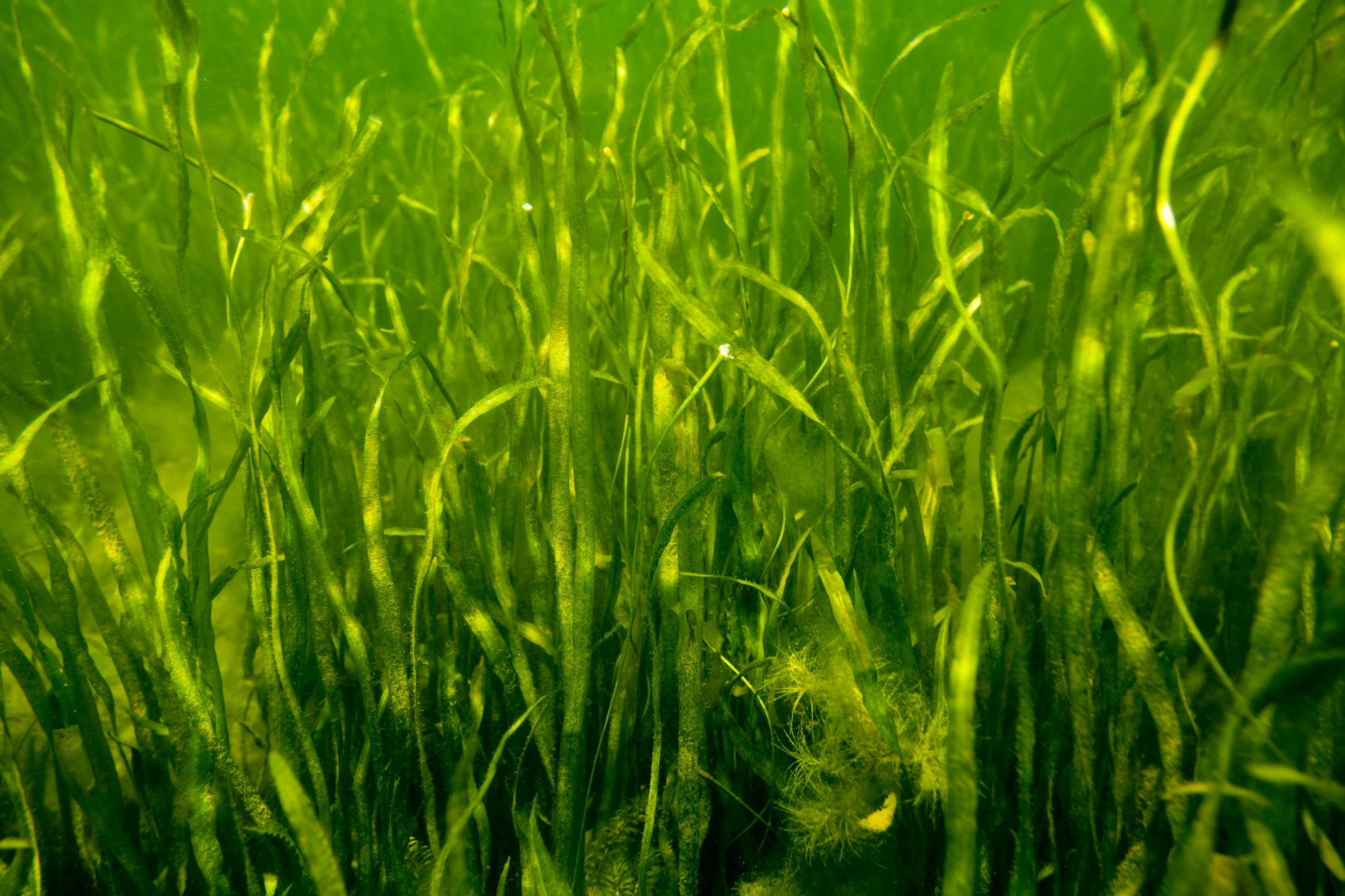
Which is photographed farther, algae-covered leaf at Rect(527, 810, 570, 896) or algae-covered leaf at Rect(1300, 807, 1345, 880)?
algae-covered leaf at Rect(527, 810, 570, 896)

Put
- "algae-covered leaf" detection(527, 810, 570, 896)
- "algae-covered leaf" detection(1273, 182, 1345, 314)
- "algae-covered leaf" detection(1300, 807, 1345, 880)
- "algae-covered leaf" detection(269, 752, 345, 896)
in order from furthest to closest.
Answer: "algae-covered leaf" detection(527, 810, 570, 896)
"algae-covered leaf" detection(1300, 807, 1345, 880)
"algae-covered leaf" detection(269, 752, 345, 896)
"algae-covered leaf" detection(1273, 182, 1345, 314)

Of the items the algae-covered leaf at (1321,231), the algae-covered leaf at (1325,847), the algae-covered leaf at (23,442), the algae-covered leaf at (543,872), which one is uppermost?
the algae-covered leaf at (1321,231)

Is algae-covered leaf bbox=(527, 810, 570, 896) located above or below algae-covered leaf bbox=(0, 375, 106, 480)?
below

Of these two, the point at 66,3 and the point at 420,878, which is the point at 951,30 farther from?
the point at 420,878

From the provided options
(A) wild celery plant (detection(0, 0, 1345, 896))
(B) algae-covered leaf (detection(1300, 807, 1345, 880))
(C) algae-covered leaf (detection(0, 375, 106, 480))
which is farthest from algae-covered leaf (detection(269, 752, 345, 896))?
(B) algae-covered leaf (detection(1300, 807, 1345, 880))

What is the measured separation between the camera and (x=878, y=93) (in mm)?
1340

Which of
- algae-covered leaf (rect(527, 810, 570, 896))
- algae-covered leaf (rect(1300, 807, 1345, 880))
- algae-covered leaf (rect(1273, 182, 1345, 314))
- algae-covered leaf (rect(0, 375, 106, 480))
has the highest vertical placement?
algae-covered leaf (rect(1273, 182, 1345, 314))

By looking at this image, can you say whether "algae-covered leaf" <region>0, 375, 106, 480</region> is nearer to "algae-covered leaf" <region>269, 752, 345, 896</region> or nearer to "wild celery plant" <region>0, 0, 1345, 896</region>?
"wild celery plant" <region>0, 0, 1345, 896</region>

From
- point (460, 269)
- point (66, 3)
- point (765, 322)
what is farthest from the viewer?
point (66, 3)

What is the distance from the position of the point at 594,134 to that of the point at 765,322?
3192mm

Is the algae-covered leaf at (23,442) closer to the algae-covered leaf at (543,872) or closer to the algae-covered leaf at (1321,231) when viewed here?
the algae-covered leaf at (543,872)

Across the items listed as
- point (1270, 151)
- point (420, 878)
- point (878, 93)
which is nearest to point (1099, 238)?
point (1270, 151)

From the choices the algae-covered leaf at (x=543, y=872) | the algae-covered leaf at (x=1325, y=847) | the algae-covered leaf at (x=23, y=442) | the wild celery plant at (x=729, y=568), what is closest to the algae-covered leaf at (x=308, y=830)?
the wild celery plant at (x=729, y=568)

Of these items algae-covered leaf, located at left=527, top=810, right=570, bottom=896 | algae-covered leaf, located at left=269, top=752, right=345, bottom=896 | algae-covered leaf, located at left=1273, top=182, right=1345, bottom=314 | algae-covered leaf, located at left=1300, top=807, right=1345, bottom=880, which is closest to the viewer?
algae-covered leaf, located at left=1273, top=182, right=1345, bottom=314
